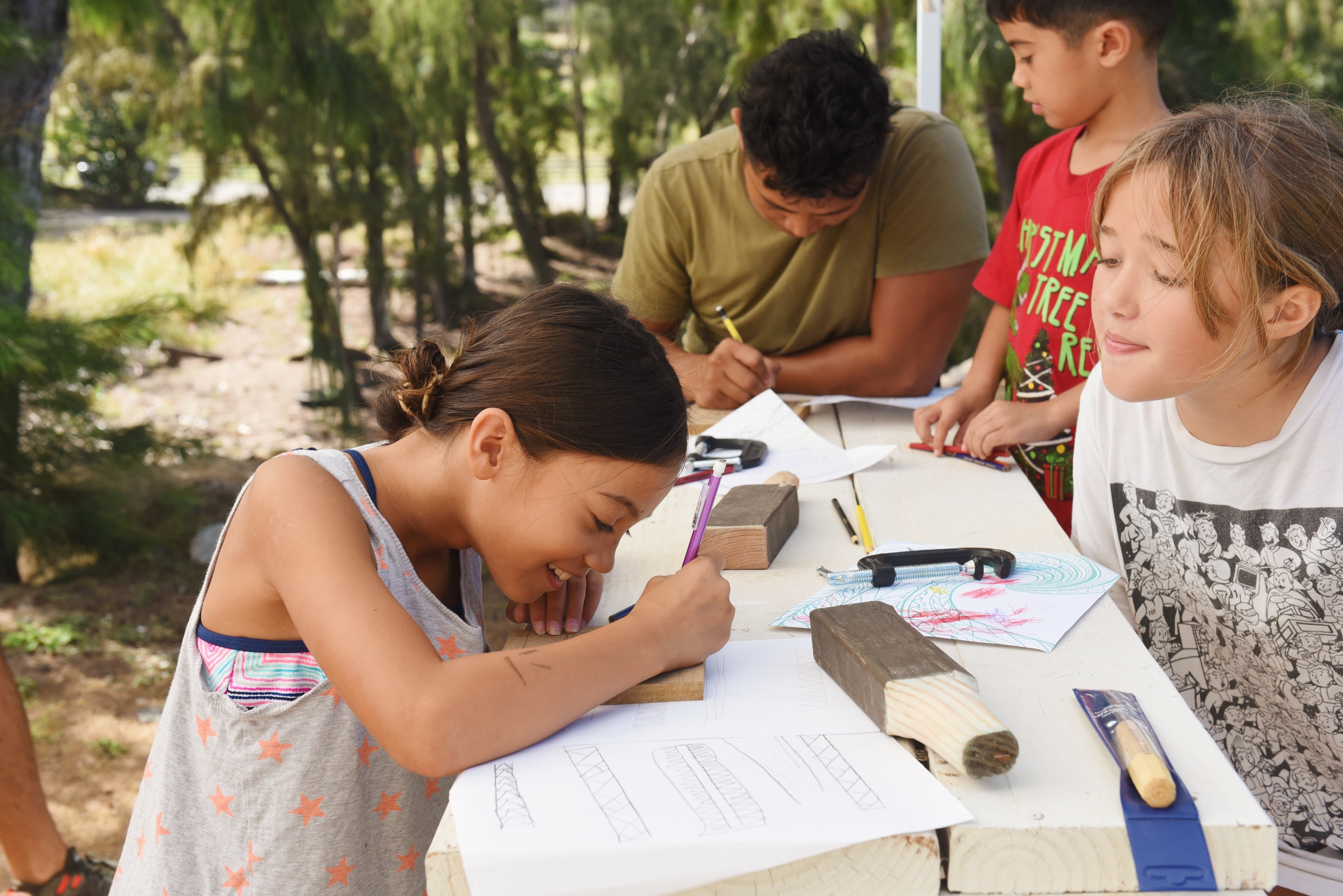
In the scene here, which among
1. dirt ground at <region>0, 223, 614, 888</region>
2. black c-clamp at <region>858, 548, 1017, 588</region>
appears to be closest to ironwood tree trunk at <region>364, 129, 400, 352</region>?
dirt ground at <region>0, 223, 614, 888</region>

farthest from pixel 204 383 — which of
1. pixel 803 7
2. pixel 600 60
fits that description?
pixel 600 60

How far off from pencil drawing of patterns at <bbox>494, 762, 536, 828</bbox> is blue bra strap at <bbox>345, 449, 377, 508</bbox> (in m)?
0.42

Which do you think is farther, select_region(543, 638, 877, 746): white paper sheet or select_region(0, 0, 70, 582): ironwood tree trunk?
select_region(0, 0, 70, 582): ironwood tree trunk

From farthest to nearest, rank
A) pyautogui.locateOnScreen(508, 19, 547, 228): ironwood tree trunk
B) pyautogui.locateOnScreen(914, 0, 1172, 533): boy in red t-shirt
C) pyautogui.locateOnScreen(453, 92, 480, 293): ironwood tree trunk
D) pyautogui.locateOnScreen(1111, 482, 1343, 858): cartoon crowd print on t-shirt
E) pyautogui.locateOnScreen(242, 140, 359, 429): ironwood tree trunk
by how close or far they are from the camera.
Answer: pyautogui.locateOnScreen(508, 19, 547, 228): ironwood tree trunk < pyautogui.locateOnScreen(453, 92, 480, 293): ironwood tree trunk < pyautogui.locateOnScreen(242, 140, 359, 429): ironwood tree trunk < pyautogui.locateOnScreen(914, 0, 1172, 533): boy in red t-shirt < pyautogui.locateOnScreen(1111, 482, 1343, 858): cartoon crowd print on t-shirt

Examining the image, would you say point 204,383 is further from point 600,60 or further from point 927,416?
point 927,416

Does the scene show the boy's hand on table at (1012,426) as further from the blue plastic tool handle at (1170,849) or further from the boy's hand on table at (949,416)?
the blue plastic tool handle at (1170,849)

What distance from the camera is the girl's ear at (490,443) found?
1.12 metres

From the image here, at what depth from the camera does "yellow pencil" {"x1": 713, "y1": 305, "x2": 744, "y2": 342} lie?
7.23 feet

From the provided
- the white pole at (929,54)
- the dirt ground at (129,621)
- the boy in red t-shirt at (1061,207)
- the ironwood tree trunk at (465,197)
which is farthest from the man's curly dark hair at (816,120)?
the ironwood tree trunk at (465,197)

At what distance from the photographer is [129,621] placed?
3.77m

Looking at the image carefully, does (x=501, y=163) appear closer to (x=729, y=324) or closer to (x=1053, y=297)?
(x=729, y=324)

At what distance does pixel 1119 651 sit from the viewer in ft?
3.40

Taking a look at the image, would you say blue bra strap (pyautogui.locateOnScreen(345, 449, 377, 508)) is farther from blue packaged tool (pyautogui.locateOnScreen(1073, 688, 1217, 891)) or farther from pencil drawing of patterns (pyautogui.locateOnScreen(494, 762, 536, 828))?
blue packaged tool (pyautogui.locateOnScreen(1073, 688, 1217, 891))

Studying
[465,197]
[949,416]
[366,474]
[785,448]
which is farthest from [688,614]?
[465,197]
